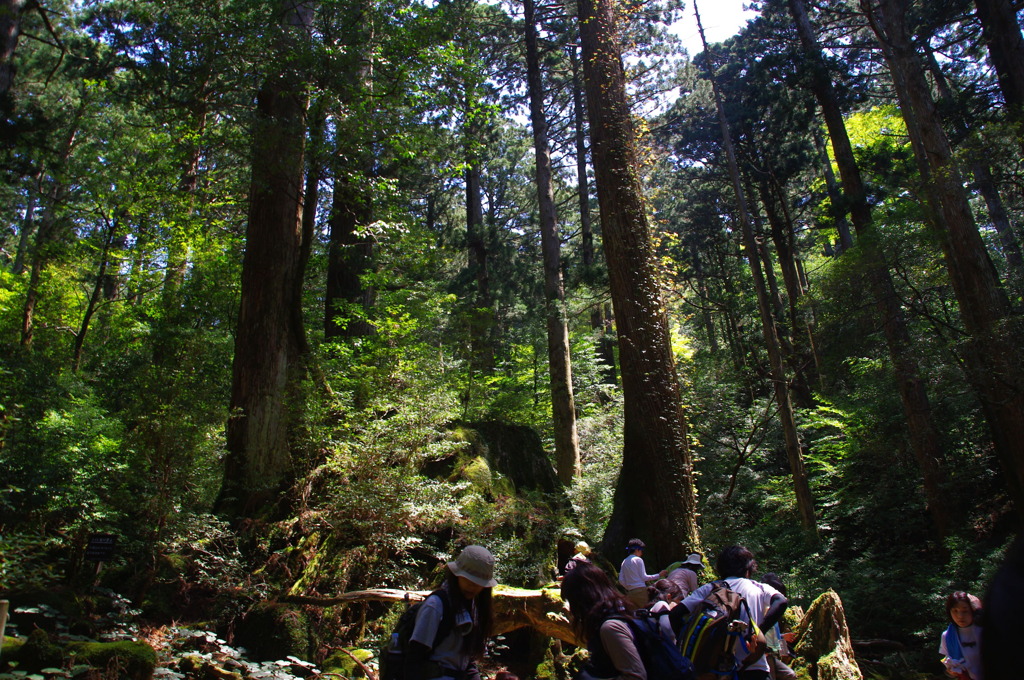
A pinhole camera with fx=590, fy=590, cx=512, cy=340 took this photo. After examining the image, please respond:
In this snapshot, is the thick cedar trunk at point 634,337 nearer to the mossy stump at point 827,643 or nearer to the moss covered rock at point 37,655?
the mossy stump at point 827,643

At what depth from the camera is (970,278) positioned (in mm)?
8953

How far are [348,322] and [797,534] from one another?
975 centimetres

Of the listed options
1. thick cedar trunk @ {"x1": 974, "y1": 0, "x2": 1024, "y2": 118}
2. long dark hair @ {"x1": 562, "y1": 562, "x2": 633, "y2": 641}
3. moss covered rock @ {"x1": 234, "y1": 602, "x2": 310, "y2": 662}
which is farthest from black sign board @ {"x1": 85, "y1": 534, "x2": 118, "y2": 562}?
thick cedar trunk @ {"x1": 974, "y1": 0, "x2": 1024, "y2": 118}

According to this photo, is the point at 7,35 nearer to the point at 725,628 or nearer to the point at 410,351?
the point at 410,351

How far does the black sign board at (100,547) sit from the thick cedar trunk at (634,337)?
16.3 feet

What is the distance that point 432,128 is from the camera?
9.38m

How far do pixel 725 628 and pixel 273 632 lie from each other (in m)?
4.50

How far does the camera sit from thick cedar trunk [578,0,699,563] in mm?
6680

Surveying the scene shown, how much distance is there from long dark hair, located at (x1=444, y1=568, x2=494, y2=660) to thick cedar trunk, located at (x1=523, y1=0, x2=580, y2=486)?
9377 millimetres

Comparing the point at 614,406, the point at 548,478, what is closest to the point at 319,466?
the point at 548,478

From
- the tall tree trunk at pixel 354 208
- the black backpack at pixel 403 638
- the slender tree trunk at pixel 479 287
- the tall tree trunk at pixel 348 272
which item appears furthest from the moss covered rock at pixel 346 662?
the slender tree trunk at pixel 479 287

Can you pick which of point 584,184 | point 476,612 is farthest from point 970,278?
point 584,184

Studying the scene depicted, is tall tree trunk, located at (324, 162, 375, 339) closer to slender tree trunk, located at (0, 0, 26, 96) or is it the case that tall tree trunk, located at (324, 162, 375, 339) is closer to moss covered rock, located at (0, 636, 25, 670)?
slender tree trunk, located at (0, 0, 26, 96)

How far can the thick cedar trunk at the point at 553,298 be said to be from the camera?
12.8 m
